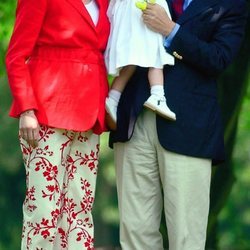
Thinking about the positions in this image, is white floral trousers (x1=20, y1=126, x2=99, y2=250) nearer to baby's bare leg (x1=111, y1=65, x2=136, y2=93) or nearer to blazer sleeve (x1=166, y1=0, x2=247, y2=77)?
baby's bare leg (x1=111, y1=65, x2=136, y2=93)

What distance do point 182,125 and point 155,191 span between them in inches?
15.0

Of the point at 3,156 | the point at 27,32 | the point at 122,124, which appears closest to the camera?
the point at 27,32

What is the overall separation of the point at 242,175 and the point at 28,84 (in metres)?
2.13

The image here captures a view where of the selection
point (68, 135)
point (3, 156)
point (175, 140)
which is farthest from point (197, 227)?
Result: point (3, 156)

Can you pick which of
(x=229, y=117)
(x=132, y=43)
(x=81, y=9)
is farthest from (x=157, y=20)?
(x=229, y=117)

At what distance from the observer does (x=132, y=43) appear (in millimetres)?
4078

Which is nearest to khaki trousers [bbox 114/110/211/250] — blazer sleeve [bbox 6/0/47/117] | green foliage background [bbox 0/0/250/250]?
blazer sleeve [bbox 6/0/47/117]

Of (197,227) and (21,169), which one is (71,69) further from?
(21,169)

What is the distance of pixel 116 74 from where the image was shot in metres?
4.16

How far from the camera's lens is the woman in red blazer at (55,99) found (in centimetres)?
394

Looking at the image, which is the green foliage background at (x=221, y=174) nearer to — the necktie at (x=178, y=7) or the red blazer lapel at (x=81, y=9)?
the necktie at (x=178, y=7)

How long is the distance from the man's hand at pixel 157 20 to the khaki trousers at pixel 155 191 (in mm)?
407

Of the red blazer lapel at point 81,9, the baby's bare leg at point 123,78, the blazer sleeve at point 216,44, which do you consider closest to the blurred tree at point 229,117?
the blazer sleeve at point 216,44

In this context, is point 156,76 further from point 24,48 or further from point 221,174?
point 221,174
